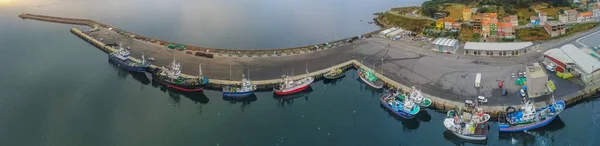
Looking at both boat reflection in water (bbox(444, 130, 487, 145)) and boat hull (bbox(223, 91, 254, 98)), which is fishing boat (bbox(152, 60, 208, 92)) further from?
boat reflection in water (bbox(444, 130, 487, 145))

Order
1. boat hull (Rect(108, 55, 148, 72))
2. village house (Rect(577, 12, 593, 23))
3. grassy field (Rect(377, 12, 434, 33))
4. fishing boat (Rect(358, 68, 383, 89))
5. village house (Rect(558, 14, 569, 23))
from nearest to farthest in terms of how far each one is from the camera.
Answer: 1. fishing boat (Rect(358, 68, 383, 89))
2. boat hull (Rect(108, 55, 148, 72))
3. village house (Rect(558, 14, 569, 23))
4. village house (Rect(577, 12, 593, 23))
5. grassy field (Rect(377, 12, 434, 33))

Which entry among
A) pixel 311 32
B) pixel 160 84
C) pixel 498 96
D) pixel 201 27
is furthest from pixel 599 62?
pixel 201 27

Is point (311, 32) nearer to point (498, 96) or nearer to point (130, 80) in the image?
point (130, 80)

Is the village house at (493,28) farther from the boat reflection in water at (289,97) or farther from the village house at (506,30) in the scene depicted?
the boat reflection in water at (289,97)

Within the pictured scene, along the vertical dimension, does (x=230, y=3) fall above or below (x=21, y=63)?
above

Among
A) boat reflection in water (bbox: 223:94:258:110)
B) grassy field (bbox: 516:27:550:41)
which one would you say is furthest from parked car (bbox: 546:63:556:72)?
boat reflection in water (bbox: 223:94:258:110)

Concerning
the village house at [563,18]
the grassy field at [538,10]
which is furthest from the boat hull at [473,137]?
the village house at [563,18]
